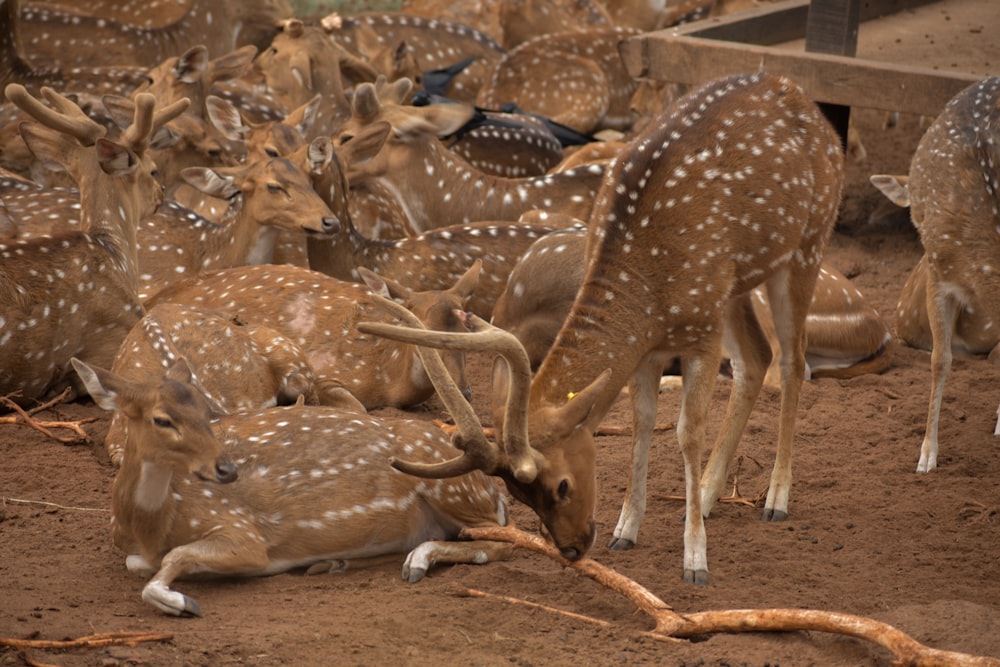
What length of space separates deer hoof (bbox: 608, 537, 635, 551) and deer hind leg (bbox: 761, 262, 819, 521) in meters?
0.61

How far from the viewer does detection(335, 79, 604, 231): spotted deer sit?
8297 mm

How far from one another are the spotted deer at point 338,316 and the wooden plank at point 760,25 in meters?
3.68

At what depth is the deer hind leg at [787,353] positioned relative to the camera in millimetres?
5242

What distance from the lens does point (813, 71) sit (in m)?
8.41

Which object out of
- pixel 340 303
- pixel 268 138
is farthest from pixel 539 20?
pixel 340 303

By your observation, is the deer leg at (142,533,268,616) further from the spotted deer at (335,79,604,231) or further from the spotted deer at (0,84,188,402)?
the spotted deer at (335,79,604,231)

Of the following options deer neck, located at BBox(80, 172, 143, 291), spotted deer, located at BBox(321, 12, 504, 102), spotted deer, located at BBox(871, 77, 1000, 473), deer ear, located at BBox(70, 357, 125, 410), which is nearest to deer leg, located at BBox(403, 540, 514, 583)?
deer ear, located at BBox(70, 357, 125, 410)

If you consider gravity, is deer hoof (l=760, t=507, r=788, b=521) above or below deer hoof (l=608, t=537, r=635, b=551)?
below

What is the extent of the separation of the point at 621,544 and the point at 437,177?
4051mm

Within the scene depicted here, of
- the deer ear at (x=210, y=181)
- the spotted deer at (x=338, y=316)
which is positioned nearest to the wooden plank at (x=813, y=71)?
the spotted deer at (x=338, y=316)

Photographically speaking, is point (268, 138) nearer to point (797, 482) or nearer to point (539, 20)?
point (797, 482)

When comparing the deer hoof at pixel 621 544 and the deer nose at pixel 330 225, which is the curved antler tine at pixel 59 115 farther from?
the deer hoof at pixel 621 544

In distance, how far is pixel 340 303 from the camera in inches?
264

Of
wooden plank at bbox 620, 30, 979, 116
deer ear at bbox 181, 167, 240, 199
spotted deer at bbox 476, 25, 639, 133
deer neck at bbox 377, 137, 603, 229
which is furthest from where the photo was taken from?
spotted deer at bbox 476, 25, 639, 133
